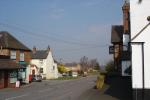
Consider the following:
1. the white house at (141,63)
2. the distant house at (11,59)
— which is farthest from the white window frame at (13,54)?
the white house at (141,63)

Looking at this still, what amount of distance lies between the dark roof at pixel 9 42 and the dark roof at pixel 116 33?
16.8 meters

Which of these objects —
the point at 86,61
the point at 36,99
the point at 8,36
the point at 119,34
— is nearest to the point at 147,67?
the point at 36,99

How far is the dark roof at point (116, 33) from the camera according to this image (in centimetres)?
5677

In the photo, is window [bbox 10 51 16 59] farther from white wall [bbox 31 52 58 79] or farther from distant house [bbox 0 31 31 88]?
white wall [bbox 31 52 58 79]

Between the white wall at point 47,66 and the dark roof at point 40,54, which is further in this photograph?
the dark roof at point 40,54

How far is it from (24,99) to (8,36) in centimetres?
3403

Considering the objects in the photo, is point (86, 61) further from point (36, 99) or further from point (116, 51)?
point (36, 99)

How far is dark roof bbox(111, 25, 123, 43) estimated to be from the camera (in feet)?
186

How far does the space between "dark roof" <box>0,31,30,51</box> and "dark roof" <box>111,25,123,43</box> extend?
662 inches

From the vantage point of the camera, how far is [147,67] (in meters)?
24.1

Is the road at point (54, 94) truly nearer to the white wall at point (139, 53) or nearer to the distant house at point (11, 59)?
the white wall at point (139, 53)

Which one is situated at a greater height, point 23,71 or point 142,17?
point 142,17

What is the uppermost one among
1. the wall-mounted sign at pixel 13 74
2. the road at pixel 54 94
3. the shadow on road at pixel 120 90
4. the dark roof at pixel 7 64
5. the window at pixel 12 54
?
the window at pixel 12 54

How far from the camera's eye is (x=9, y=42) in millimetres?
60156
